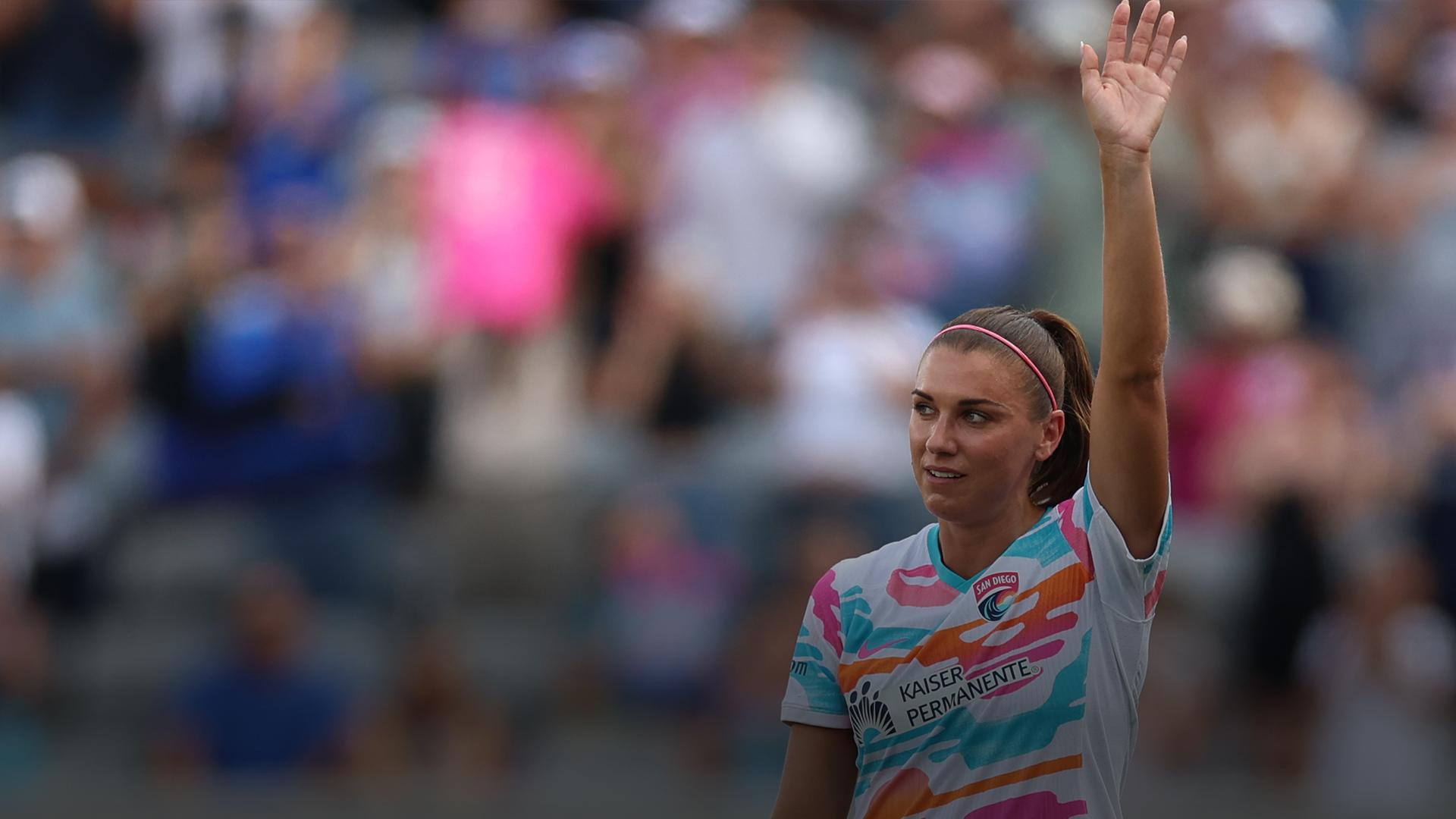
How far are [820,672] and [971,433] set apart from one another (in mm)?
396

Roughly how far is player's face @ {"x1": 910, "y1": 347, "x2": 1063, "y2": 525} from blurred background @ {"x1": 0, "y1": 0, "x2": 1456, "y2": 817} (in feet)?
15.3

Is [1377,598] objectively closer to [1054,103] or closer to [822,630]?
[1054,103]

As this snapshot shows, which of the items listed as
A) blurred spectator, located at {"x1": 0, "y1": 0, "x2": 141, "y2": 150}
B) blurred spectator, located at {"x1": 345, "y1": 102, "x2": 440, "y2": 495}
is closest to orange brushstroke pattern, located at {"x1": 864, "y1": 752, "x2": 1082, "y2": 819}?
blurred spectator, located at {"x1": 345, "y1": 102, "x2": 440, "y2": 495}

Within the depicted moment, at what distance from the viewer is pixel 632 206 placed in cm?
845

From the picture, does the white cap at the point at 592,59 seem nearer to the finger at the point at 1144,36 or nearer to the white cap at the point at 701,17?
the white cap at the point at 701,17

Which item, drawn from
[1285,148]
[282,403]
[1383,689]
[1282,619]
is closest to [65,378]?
[282,403]

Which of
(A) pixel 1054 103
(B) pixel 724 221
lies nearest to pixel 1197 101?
(A) pixel 1054 103

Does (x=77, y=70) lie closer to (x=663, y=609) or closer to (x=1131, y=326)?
(x=663, y=609)

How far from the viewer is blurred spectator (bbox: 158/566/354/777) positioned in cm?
751

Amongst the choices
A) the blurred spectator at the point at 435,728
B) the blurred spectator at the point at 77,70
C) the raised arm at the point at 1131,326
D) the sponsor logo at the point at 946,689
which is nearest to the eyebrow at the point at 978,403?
the raised arm at the point at 1131,326

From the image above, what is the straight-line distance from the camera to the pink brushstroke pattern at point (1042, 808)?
252 cm

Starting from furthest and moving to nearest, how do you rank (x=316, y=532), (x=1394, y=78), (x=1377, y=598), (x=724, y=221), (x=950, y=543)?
(x=1394, y=78)
(x=724, y=221)
(x=316, y=532)
(x=1377, y=598)
(x=950, y=543)

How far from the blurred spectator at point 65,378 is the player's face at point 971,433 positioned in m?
6.32

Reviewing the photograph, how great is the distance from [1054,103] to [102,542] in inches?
176
